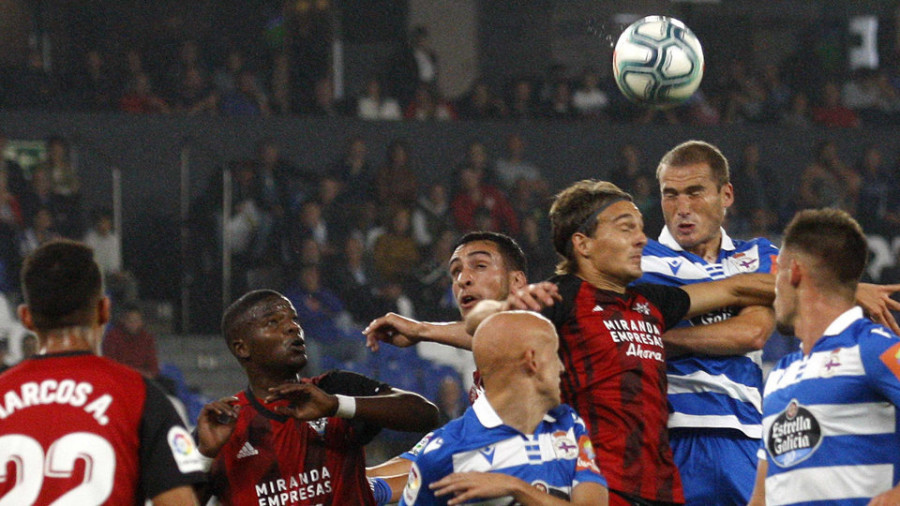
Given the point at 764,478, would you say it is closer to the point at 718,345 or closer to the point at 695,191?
the point at 718,345

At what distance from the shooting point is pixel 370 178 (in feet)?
41.4

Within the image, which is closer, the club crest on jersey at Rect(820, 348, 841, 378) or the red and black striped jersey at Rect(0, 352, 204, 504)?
the red and black striped jersey at Rect(0, 352, 204, 504)

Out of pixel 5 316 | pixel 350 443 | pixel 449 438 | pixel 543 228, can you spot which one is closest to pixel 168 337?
pixel 5 316

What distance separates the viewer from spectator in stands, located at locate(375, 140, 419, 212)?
12438mm

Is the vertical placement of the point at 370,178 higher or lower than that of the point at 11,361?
higher

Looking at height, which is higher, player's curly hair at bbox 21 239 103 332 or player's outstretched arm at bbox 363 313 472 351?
player's curly hair at bbox 21 239 103 332

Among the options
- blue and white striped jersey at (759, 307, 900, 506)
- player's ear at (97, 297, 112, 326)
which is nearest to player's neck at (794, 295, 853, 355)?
blue and white striped jersey at (759, 307, 900, 506)

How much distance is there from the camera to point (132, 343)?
1046cm

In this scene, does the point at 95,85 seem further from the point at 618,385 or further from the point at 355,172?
the point at 618,385

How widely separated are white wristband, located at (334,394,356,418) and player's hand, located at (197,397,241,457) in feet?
1.21

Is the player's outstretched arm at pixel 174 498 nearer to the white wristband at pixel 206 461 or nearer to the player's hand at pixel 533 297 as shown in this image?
the white wristband at pixel 206 461

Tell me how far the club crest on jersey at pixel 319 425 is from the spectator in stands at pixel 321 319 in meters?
6.30

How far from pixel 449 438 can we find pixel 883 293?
71.1 inches

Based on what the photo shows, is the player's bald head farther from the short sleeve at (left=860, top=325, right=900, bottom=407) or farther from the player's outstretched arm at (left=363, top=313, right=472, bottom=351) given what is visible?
the short sleeve at (left=860, top=325, right=900, bottom=407)
